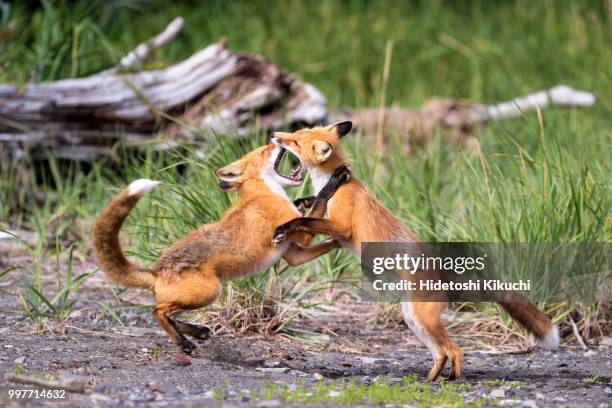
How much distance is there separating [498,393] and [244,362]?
1.45 m

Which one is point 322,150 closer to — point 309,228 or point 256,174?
point 256,174

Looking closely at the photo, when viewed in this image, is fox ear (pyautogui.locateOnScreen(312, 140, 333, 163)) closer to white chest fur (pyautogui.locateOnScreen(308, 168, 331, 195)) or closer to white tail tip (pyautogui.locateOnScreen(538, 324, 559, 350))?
white chest fur (pyautogui.locateOnScreen(308, 168, 331, 195))

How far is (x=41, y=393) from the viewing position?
4.46 m

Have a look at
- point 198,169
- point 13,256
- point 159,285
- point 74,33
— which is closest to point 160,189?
point 198,169

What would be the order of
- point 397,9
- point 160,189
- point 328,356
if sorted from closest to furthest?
point 328,356 < point 160,189 < point 397,9

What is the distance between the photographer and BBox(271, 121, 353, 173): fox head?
5879 mm

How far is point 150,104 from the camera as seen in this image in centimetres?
864

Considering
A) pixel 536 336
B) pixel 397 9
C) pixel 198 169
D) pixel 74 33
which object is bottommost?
pixel 536 336

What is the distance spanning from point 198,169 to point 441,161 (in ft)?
9.03

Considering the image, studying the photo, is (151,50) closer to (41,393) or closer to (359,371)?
(359,371)

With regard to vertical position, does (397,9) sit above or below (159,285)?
above

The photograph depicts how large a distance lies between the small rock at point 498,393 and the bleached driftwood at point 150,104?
4032 mm

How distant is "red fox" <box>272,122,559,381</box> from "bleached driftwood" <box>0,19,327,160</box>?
268cm

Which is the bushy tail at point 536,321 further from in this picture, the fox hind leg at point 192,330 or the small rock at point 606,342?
the fox hind leg at point 192,330
